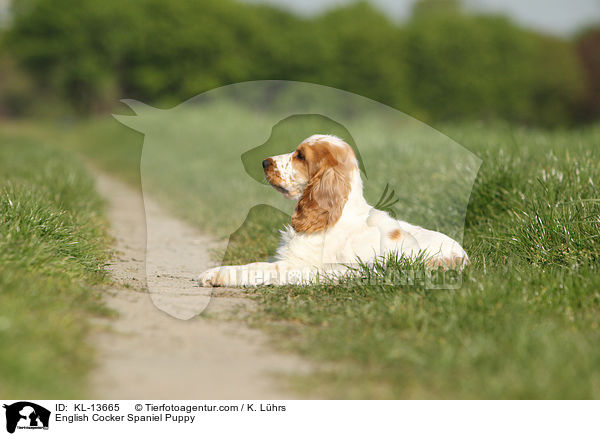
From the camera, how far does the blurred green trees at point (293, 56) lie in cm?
3453

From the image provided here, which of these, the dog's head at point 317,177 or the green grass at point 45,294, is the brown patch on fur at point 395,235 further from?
the green grass at point 45,294

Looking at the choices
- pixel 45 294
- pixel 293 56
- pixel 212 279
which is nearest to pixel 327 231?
pixel 212 279

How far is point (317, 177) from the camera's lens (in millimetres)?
4582

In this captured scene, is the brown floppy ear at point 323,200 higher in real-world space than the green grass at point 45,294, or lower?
higher

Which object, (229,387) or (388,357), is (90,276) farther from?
(388,357)

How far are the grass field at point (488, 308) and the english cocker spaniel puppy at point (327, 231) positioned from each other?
7.8 inches

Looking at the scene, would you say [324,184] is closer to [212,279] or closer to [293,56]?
[212,279]

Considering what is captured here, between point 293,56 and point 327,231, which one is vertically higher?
point 293,56

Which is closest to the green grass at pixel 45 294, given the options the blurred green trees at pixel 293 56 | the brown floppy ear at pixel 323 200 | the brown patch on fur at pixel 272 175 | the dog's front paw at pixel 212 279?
the dog's front paw at pixel 212 279

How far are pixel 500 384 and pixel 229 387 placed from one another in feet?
4.14
